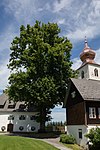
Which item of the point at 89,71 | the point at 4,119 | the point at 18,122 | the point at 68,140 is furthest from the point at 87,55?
the point at 68,140

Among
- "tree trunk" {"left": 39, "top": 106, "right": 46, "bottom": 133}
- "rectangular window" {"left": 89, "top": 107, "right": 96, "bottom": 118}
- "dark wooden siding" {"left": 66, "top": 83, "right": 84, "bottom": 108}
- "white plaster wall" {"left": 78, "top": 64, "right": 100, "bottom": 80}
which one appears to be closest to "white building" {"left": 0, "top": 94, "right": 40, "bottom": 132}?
"tree trunk" {"left": 39, "top": 106, "right": 46, "bottom": 133}

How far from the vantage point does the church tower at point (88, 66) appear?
50.8m

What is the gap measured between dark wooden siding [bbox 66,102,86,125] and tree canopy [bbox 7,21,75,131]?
430cm

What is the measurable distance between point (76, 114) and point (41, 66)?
1144 centimetres

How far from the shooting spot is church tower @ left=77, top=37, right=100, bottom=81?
167 feet

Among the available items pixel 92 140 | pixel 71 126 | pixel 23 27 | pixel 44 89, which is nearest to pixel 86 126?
pixel 92 140

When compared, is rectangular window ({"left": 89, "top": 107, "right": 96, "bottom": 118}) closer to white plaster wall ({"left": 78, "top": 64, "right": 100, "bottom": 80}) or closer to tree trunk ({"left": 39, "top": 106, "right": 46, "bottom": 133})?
tree trunk ({"left": 39, "top": 106, "right": 46, "bottom": 133})

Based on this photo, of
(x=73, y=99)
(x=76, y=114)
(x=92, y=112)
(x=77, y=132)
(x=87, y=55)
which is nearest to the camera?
(x=92, y=112)

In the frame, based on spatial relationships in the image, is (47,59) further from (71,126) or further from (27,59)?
(71,126)

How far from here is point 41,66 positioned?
3772cm

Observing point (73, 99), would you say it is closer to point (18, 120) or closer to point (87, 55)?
point (18, 120)

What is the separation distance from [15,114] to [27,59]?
17.9 metres

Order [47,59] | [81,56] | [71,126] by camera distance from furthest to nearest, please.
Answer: [81,56] → [47,59] → [71,126]

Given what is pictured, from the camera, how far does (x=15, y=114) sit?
50656mm
